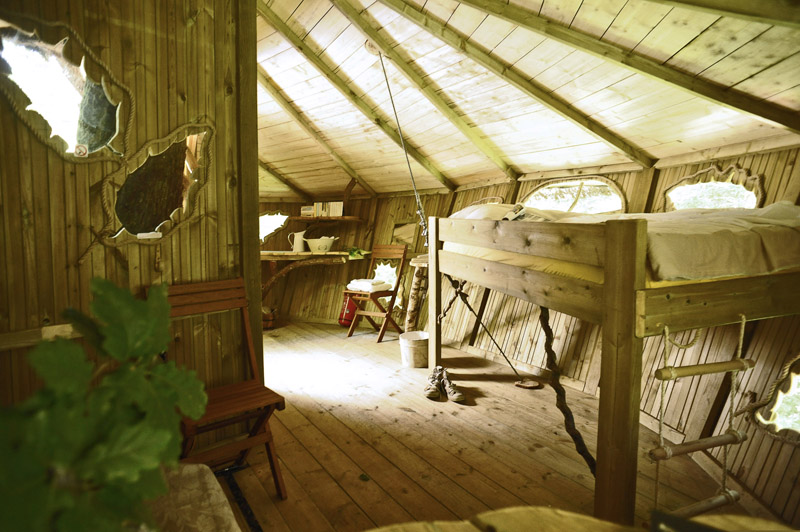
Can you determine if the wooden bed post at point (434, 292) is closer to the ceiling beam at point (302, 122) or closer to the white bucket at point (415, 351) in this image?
the white bucket at point (415, 351)

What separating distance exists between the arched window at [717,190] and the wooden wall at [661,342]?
0.17 feet

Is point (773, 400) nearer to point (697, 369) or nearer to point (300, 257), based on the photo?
point (697, 369)

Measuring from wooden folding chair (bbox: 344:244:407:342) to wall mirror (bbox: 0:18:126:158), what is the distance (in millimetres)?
3205

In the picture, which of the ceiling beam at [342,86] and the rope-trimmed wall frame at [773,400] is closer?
the rope-trimmed wall frame at [773,400]

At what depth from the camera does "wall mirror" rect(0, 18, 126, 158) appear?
6.02ft

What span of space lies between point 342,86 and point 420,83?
881 millimetres

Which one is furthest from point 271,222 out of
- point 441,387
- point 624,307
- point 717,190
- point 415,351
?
point 624,307

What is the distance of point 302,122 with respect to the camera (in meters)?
4.93

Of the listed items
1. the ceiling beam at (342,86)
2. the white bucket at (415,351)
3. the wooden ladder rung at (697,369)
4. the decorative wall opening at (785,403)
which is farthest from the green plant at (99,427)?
the ceiling beam at (342,86)

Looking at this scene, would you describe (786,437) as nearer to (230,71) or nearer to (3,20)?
(230,71)

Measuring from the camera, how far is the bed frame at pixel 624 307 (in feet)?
5.38

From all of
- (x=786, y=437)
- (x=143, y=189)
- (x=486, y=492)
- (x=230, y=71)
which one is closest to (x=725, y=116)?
(x=786, y=437)

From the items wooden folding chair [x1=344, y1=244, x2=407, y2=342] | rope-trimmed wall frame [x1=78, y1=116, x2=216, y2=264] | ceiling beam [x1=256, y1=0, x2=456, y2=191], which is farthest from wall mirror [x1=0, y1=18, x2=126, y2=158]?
wooden folding chair [x1=344, y1=244, x2=407, y2=342]

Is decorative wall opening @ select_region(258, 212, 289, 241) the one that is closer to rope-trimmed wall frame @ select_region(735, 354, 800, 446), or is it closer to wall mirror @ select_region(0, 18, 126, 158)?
wall mirror @ select_region(0, 18, 126, 158)
